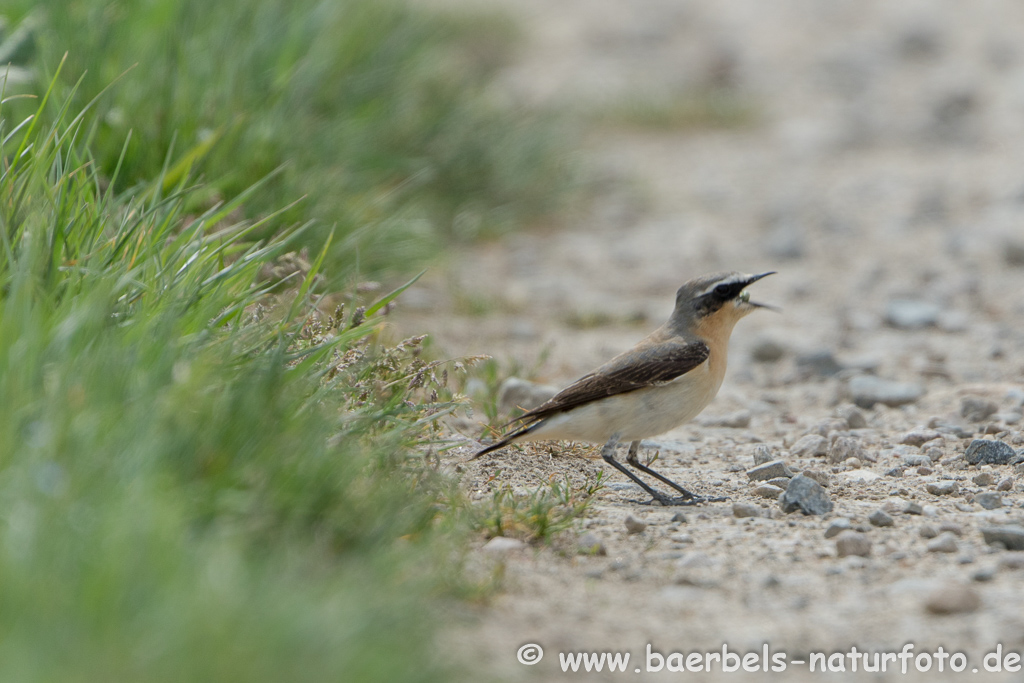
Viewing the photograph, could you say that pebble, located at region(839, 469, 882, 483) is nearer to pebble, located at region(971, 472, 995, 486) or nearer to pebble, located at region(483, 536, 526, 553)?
pebble, located at region(971, 472, 995, 486)

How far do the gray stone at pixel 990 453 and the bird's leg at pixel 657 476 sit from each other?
1.21m

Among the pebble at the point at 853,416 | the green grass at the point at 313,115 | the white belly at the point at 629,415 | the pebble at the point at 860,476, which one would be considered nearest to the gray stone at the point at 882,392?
the pebble at the point at 853,416

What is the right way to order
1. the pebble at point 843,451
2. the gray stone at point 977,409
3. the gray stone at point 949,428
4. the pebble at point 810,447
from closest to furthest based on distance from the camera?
the pebble at point 843,451
the pebble at point 810,447
the gray stone at point 949,428
the gray stone at point 977,409

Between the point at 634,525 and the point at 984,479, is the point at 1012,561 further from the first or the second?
the point at 634,525

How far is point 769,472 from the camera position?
4824mm

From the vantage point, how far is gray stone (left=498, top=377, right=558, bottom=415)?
227 inches

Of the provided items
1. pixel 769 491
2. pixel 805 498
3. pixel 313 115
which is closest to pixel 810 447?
pixel 769 491

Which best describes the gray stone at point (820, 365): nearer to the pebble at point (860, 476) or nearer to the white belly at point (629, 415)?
the pebble at point (860, 476)

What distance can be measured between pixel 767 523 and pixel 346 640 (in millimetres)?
2173

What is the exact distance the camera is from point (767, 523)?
4273 millimetres

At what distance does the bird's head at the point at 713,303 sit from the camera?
17.3 feet

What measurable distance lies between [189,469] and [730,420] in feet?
11.3

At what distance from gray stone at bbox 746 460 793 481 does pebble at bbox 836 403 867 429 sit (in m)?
0.97

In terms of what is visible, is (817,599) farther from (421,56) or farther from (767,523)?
(421,56)
